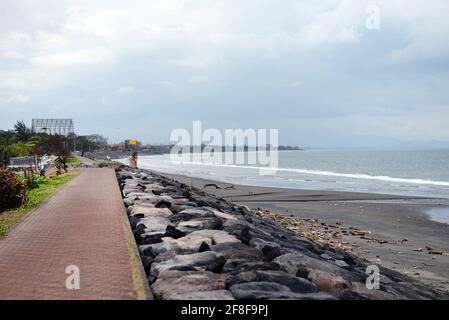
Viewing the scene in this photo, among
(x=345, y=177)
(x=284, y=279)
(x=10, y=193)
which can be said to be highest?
(x=10, y=193)

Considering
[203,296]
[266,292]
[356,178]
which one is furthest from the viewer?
[356,178]

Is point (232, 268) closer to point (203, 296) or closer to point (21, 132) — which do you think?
point (203, 296)

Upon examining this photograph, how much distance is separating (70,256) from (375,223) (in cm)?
1268

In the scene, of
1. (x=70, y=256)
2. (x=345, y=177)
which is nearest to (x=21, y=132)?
(x=345, y=177)

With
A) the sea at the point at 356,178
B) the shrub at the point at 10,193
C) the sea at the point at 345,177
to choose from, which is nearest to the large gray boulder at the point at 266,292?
the shrub at the point at 10,193

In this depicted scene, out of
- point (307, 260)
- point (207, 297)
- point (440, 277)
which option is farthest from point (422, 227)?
point (207, 297)

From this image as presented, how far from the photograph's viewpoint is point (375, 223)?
16.9 m

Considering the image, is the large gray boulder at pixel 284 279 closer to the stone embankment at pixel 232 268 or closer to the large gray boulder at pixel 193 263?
the stone embankment at pixel 232 268

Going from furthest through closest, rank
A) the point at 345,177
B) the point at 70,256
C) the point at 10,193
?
the point at 345,177
the point at 10,193
the point at 70,256

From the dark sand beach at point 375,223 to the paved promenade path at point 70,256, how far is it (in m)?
5.90

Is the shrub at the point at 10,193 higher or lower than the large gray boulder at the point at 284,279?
higher

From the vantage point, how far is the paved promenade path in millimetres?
5008

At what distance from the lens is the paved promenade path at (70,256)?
5008 millimetres
